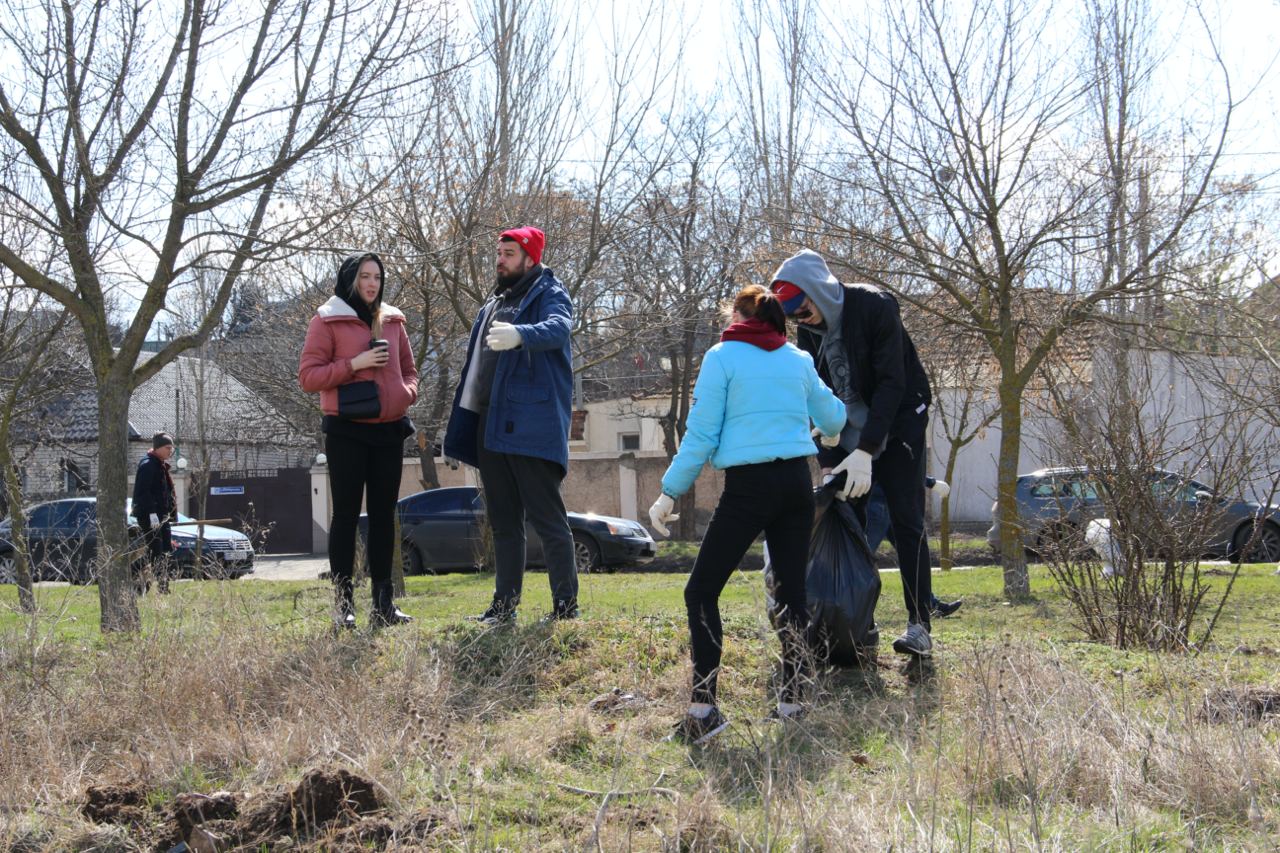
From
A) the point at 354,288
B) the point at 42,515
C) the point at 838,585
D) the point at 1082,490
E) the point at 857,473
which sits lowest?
the point at 838,585

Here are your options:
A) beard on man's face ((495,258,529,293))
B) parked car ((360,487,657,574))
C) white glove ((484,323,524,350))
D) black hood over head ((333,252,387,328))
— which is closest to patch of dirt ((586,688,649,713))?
white glove ((484,323,524,350))

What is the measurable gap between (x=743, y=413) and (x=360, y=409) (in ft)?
6.86

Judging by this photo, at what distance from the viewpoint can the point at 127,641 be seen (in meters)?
4.82

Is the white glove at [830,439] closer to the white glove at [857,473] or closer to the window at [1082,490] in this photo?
the white glove at [857,473]

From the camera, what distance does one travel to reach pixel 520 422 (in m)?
5.39

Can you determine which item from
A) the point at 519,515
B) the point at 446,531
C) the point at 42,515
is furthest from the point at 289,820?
the point at 42,515

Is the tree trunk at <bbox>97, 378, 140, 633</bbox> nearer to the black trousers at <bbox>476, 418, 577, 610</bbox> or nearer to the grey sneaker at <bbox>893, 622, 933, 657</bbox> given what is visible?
the black trousers at <bbox>476, 418, 577, 610</bbox>

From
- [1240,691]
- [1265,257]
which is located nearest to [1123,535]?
[1240,691]

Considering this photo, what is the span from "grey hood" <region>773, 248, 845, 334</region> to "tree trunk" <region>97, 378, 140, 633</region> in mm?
3541

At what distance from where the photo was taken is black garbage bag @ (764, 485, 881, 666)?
4.57 metres

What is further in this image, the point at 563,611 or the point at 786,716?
the point at 563,611

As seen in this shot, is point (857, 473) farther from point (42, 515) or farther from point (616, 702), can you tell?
point (42, 515)

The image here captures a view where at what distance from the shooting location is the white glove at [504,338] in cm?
497

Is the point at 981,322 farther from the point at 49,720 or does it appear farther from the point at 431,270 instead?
the point at 49,720
